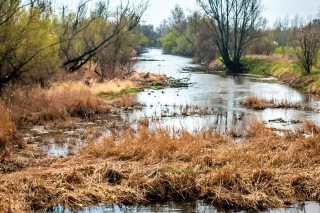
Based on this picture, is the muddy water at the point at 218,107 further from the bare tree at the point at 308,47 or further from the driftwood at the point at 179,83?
the bare tree at the point at 308,47

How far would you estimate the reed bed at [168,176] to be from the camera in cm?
852

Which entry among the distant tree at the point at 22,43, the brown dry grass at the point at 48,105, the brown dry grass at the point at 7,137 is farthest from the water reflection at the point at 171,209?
the distant tree at the point at 22,43

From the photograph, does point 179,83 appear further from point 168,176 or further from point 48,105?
point 168,176

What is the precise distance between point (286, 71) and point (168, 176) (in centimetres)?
3204

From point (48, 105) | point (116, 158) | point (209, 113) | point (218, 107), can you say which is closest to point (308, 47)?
point (218, 107)

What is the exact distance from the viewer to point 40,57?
2064 centimetres

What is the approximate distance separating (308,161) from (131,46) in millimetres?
29991

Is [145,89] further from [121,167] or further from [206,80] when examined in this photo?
[121,167]

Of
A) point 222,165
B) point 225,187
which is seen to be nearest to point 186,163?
point 222,165

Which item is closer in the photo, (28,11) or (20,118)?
(20,118)

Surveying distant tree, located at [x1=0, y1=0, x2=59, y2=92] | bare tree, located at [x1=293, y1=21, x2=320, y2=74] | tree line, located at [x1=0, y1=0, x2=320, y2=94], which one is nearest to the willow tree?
tree line, located at [x1=0, y1=0, x2=320, y2=94]

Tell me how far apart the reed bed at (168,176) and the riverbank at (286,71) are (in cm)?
1957

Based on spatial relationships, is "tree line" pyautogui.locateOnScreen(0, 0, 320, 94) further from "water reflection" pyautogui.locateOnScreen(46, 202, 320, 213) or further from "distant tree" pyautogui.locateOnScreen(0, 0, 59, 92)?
"water reflection" pyautogui.locateOnScreen(46, 202, 320, 213)

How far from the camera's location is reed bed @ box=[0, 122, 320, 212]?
8.52 m
